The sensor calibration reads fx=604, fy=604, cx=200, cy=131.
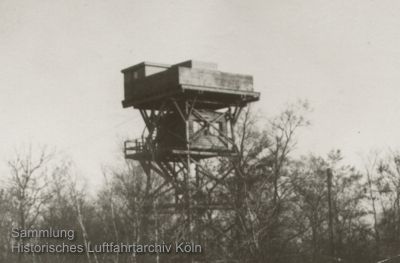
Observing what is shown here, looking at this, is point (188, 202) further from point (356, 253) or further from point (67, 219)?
point (67, 219)

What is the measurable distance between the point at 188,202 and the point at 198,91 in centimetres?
478

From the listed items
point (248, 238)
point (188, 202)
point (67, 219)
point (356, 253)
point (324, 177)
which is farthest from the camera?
point (324, 177)

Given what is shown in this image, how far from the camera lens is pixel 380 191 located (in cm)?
4197

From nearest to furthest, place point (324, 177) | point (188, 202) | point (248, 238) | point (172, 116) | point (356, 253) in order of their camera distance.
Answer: point (248, 238)
point (188, 202)
point (172, 116)
point (356, 253)
point (324, 177)

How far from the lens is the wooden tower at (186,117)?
2619 centimetres

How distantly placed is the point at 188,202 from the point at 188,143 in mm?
2626

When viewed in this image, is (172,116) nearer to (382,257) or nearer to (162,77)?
(162,77)

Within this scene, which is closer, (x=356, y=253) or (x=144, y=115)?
(x=144, y=115)

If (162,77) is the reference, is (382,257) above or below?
below

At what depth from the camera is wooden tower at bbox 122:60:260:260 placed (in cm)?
2619

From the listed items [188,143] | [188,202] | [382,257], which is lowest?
[382,257]

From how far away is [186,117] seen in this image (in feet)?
87.4

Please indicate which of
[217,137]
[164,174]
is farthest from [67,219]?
[217,137]

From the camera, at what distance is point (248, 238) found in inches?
777
